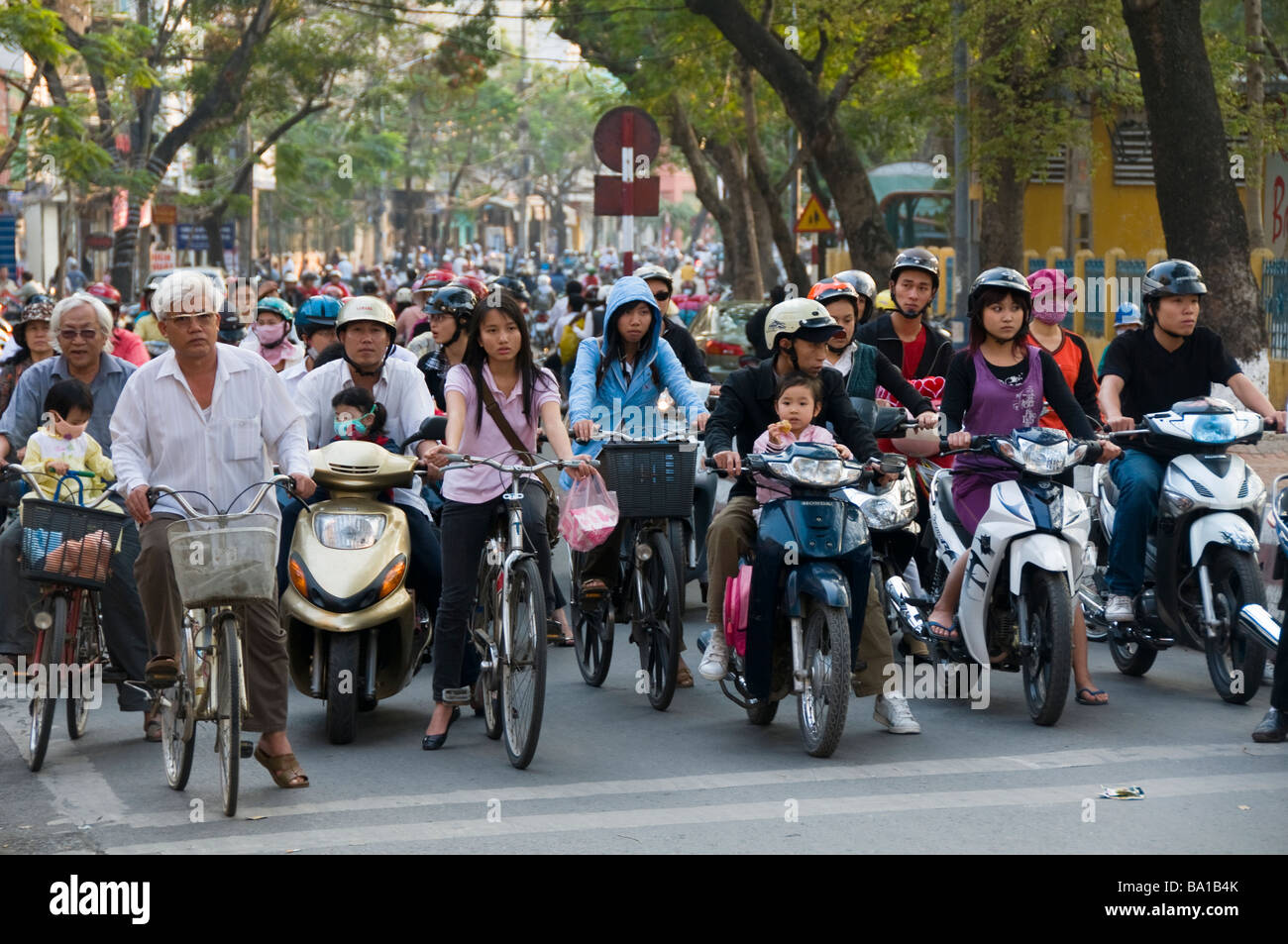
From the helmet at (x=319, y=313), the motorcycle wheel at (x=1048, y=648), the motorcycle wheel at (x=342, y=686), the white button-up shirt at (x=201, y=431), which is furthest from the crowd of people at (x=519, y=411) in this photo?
the helmet at (x=319, y=313)

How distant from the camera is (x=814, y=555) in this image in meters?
6.93

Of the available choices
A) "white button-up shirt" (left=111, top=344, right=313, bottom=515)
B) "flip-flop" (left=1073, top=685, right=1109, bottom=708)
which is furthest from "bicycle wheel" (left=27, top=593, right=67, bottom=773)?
"flip-flop" (left=1073, top=685, right=1109, bottom=708)

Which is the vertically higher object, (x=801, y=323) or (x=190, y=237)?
(x=190, y=237)

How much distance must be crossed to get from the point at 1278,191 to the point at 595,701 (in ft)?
68.5

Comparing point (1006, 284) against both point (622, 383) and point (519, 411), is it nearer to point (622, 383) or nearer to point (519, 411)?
point (622, 383)

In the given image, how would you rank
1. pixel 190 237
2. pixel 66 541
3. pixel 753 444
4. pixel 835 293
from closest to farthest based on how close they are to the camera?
pixel 66 541, pixel 753 444, pixel 835 293, pixel 190 237

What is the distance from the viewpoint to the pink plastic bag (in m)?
7.26

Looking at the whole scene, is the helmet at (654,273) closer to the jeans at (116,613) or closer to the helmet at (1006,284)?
the helmet at (1006,284)

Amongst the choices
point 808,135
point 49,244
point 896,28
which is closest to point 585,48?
point 896,28

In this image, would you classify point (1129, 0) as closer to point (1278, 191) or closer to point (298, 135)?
point (1278, 191)

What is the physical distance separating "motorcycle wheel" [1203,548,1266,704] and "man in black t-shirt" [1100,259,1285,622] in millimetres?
454

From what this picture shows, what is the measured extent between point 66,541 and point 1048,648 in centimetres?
380

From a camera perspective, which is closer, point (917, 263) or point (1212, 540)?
Answer: point (1212, 540)

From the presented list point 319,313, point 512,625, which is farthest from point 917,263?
point 319,313
